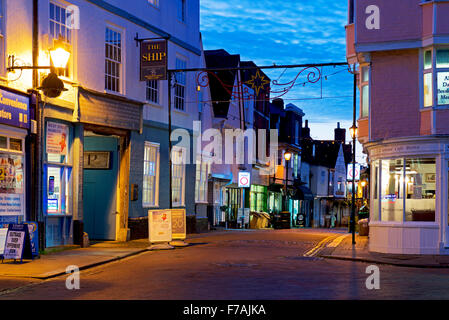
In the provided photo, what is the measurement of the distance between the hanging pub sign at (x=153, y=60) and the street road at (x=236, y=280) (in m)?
7.07

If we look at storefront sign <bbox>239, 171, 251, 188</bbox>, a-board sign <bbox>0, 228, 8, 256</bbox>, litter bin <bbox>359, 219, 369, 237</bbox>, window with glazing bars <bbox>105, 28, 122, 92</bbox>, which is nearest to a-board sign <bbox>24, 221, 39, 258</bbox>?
a-board sign <bbox>0, 228, 8, 256</bbox>

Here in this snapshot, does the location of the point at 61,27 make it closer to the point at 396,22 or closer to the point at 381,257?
the point at 396,22

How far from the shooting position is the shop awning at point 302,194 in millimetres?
56188

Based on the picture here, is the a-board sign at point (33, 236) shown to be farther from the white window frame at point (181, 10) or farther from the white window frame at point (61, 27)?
the white window frame at point (181, 10)

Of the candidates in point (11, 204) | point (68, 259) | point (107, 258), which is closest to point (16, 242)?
point (68, 259)

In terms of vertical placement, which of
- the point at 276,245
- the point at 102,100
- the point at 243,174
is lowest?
the point at 276,245

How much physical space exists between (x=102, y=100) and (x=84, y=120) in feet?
4.54

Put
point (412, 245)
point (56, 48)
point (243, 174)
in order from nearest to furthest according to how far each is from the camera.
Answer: point (56, 48)
point (412, 245)
point (243, 174)

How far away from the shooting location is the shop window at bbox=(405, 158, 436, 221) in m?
20.2

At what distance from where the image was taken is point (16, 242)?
52.4 feet

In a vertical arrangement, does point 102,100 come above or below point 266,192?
above
